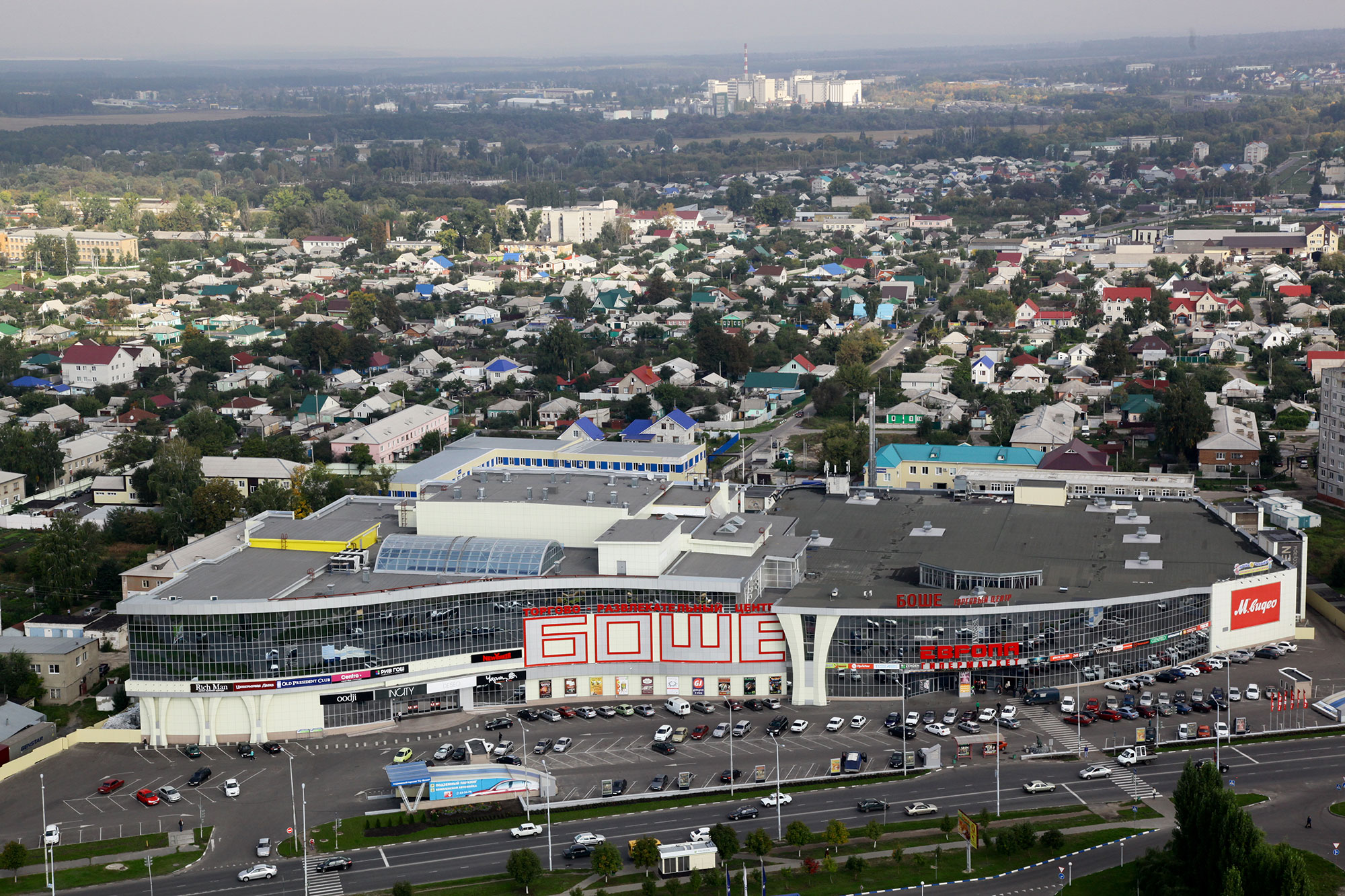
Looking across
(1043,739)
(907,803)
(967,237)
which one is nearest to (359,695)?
(907,803)

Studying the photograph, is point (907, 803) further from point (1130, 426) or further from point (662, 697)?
point (1130, 426)

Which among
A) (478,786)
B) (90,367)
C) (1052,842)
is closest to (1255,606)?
(1052,842)

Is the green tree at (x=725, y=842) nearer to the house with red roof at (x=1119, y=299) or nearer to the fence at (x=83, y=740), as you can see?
the fence at (x=83, y=740)

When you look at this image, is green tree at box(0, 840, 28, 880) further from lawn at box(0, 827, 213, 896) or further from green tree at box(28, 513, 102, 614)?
green tree at box(28, 513, 102, 614)

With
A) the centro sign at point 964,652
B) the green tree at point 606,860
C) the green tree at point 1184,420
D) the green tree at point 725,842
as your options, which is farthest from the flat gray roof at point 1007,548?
the green tree at point 1184,420

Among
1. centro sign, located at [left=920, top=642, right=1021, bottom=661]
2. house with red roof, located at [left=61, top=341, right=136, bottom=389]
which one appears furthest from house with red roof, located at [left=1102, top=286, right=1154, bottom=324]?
house with red roof, located at [left=61, top=341, right=136, bottom=389]

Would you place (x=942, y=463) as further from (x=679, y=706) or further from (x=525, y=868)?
(x=525, y=868)
